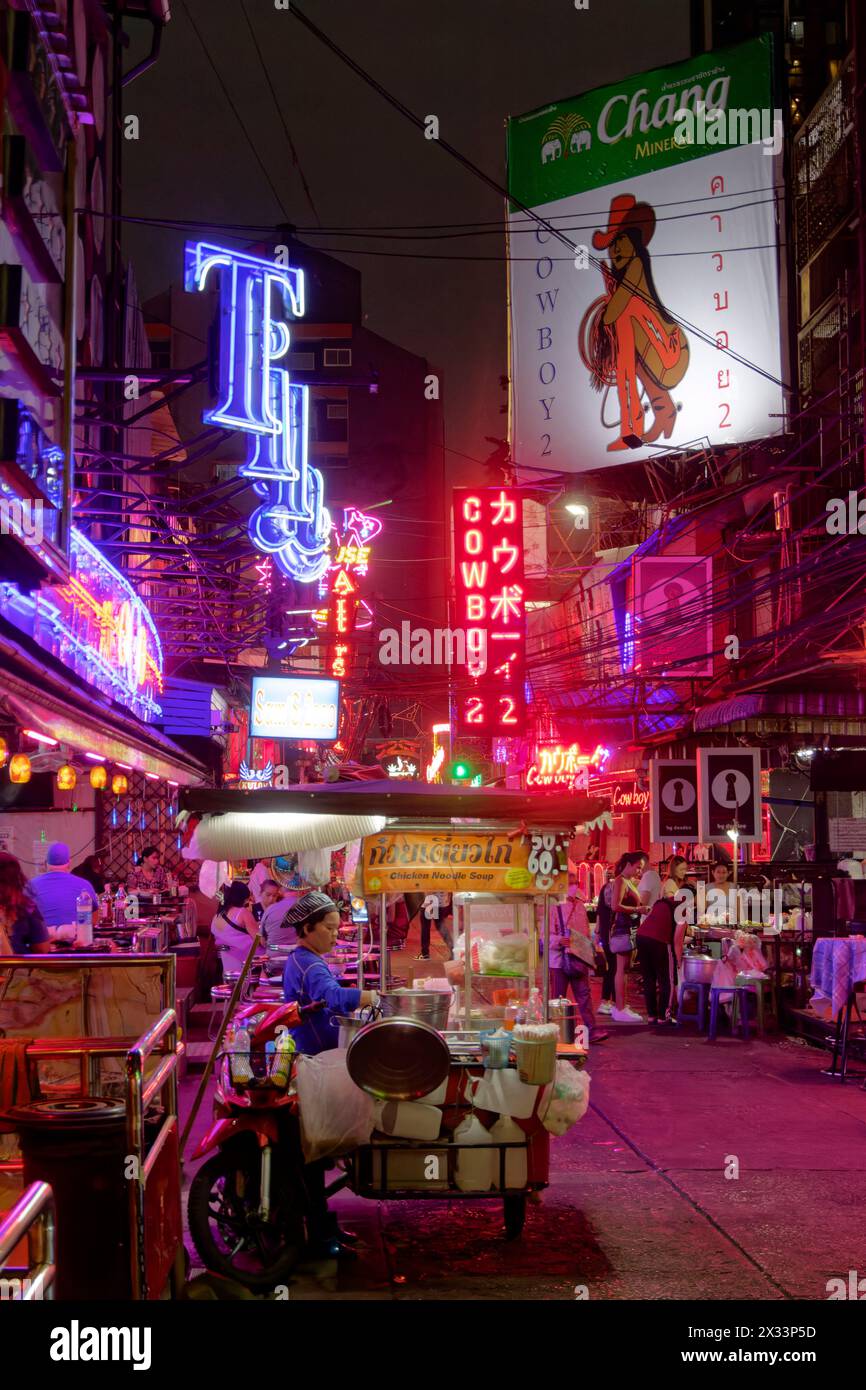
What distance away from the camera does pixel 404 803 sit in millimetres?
8125

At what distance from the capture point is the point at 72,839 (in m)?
19.1

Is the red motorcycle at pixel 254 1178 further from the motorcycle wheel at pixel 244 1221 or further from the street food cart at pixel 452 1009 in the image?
the street food cart at pixel 452 1009

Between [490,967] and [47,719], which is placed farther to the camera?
[490,967]

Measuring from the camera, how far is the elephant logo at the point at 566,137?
2725 centimetres

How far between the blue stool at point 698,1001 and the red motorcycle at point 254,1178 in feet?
33.5

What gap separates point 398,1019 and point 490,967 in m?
2.90

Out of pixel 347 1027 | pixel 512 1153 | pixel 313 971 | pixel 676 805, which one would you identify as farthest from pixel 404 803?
pixel 676 805

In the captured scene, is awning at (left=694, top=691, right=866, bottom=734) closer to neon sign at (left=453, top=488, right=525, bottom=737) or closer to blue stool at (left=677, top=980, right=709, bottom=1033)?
neon sign at (left=453, top=488, right=525, bottom=737)

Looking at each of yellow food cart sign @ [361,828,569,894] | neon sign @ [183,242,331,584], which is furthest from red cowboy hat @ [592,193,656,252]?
yellow food cart sign @ [361,828,569,894]

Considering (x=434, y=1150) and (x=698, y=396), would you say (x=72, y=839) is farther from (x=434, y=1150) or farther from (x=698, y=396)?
(x=698, y=396)

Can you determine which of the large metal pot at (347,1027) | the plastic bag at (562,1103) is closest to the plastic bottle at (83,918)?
the large metal pot at (347,1027)

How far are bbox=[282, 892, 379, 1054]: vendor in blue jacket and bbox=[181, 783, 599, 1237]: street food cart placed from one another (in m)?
0.26
